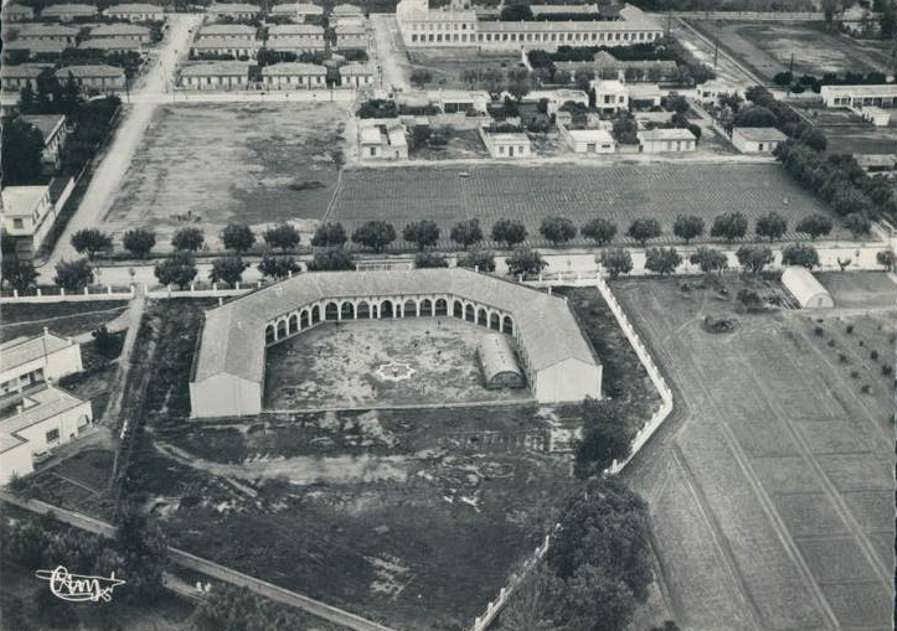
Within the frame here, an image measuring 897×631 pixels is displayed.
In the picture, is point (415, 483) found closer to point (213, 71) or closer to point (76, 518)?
point (76, 518)

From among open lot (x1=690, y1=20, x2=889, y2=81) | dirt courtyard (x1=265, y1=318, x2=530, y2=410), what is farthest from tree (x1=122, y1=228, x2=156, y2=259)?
open lot (x1=690, y1=20, x2=889, y2=81)

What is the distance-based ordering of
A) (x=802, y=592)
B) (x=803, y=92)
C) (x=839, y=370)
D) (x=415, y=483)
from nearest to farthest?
(x=802, y=592) < (x=415, y=483) < (x=839, y=370) < (x=803, y=92)

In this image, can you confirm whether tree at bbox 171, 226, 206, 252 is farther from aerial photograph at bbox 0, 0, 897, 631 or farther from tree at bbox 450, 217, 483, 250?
tree at bbox 450, 217, 483, 250

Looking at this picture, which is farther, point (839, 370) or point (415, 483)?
point (839, 370)

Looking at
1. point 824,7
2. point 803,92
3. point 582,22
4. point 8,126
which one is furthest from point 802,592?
point 824,7

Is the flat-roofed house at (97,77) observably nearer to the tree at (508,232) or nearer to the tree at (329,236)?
the tree at (329,236)

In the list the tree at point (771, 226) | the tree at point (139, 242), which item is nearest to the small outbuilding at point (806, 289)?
the tree at point (771, 226)
